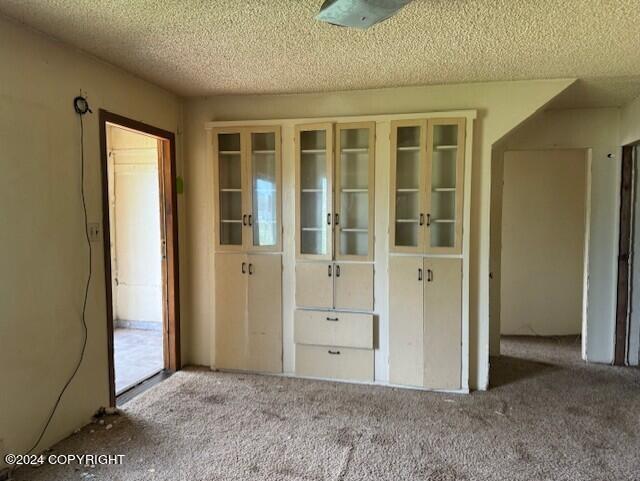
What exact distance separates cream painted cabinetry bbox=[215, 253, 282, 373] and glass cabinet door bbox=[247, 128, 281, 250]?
6.2 inches

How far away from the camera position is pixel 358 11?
185 cm

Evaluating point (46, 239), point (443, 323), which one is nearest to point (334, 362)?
point (443, 323)

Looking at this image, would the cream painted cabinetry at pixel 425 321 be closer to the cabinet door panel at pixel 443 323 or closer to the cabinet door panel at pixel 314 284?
the cabinet door panel at pixel 443 323

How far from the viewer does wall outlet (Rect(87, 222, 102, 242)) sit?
2.71 m

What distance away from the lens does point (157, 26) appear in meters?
2.22

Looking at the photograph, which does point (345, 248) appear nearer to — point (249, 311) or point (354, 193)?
point (354, 193)

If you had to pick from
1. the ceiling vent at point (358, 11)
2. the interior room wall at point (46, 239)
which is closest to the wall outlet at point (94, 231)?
the interior room wall at point (46, 239)

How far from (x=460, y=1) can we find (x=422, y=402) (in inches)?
100

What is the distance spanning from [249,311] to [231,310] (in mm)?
165

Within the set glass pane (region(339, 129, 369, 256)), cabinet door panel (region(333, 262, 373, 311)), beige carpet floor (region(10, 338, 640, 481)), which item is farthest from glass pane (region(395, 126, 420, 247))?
beige carpet floor (region(10, 338, 640, 481))

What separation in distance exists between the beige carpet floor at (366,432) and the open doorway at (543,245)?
1.34m

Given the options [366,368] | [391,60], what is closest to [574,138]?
[391,60]

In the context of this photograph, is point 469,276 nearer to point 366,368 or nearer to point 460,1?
point 366,368

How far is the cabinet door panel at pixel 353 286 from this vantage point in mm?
3395
